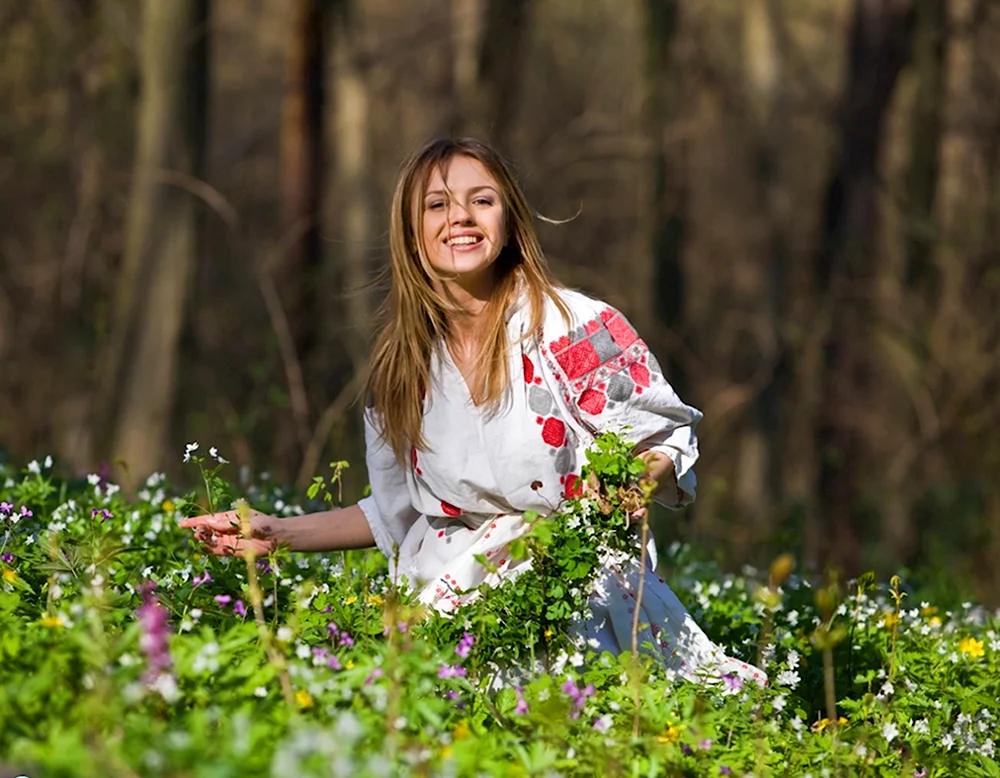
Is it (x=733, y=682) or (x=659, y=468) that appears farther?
Result: (x=659, y=468)

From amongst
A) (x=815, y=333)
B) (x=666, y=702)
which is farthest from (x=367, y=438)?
(x=815, y=333)

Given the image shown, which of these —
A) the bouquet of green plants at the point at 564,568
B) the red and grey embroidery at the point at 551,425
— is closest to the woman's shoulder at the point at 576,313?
the red and grey embroidery at the point at 551,425

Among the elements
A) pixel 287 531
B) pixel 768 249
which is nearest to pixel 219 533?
pixel 287 531

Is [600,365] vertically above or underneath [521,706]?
above

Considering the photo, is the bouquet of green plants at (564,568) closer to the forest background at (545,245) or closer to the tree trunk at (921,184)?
the forest background at (545,245)

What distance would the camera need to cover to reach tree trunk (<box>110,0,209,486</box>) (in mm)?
8492

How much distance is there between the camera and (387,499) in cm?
403

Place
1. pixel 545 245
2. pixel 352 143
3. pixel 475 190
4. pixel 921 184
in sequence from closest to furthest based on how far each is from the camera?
pixel 475 190 < pixel 921 184 < pixel 352 143 < pixel 545 245

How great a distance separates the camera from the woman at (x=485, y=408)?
366cm

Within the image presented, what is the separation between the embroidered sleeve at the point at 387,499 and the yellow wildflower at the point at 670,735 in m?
1.26

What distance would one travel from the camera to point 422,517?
13.1 ft

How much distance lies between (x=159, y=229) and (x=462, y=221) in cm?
533

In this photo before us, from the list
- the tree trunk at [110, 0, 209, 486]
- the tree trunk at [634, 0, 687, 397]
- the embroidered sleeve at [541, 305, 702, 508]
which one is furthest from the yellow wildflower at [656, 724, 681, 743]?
the tree trunk at [634, 0, 687, 397]

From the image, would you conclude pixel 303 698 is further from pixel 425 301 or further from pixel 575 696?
pixel 425 301
